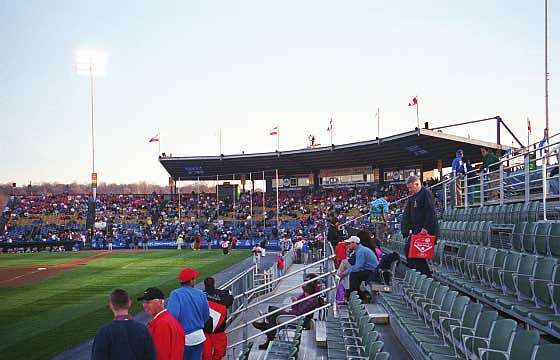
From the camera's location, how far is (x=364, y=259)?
9.14m

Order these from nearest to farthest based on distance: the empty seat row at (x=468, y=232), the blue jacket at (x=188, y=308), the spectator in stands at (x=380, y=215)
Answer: the blue jacket at (x=188, y=308) < the empty seat row at (x=468, y=232) < the spectator in stands at (x=380, y=215)

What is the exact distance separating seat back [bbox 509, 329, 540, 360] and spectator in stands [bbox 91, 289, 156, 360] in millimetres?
2765

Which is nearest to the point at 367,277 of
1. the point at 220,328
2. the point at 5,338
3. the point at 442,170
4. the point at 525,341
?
the point at 220,328

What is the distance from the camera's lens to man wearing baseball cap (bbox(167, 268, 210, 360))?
6742 mm

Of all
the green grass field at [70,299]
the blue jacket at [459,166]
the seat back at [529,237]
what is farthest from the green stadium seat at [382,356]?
the blue jacket at [459,166]

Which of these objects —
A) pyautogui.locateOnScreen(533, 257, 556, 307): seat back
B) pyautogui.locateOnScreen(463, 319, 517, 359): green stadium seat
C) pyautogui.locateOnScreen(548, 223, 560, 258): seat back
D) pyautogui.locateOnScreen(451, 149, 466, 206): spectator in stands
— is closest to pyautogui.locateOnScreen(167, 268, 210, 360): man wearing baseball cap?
pyautogui.locateOnScreen(463, 319, 517, 359): green stadium seat

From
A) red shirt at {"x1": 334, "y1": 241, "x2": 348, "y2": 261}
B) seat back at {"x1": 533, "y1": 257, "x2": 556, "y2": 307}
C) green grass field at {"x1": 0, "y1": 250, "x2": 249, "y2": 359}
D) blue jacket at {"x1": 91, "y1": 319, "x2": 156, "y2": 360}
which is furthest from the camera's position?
green grass field at {"x1": 0, "y1": 250, "x2": 249, "y2": 359}

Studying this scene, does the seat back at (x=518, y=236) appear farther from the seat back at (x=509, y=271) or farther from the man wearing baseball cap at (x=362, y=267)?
the man wearing baseball cap at (x=362, y=267)

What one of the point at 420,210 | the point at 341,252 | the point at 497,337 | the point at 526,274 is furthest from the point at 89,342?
the point at 497,337

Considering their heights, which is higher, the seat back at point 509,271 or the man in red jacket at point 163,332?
the seat back at point 509,271

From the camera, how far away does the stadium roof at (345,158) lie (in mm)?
39875

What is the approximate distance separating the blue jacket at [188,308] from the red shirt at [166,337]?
1.17 meters

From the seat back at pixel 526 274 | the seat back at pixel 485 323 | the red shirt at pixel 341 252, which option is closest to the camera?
the seat back at pixel 485 323

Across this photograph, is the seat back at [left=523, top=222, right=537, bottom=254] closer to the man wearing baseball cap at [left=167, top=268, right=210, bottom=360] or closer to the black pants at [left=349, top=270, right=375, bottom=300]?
the black pants at [left=349, top=270, right=375, bottom=300]
